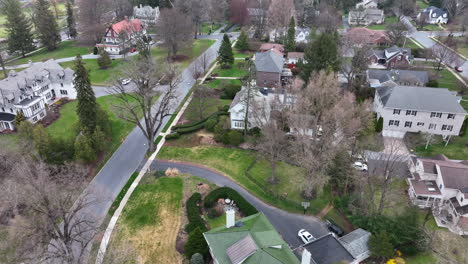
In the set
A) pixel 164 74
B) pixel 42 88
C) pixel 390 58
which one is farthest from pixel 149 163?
pixel 390 58

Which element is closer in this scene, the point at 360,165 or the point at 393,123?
the point at 360,165

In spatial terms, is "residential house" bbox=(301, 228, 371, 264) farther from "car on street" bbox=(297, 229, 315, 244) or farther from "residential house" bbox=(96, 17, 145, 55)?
"residential house" bbox=(96, 17, 145, 55)

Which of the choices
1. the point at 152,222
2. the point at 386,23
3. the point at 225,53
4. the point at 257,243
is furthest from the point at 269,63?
the point at 386,23

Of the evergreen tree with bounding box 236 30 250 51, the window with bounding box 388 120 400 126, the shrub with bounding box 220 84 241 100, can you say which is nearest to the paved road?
the shrub with bounding box 220 84 241 100

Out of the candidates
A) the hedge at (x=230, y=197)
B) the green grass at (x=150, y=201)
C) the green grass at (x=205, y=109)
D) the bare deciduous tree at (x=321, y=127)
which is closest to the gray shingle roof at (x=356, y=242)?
the bare deciduous tree at (x=321, y=127)

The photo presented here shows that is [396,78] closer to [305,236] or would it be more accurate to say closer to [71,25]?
[305,236]

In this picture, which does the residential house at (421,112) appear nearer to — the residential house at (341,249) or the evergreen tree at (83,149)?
the residential house at (341,249)

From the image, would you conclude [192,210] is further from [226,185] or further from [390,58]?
[390,58]
